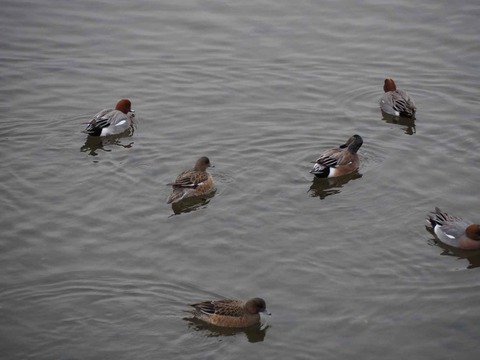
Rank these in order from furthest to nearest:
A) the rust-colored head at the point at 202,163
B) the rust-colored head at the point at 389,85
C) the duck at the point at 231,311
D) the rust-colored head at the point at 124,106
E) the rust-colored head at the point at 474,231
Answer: the rust-colored head at the point at 389,85 → the rust-colored head at the point at 124,106 → the rust-colored head at the point at 202,163 → the rust-colored head at the point at 474,231 → the duck at the point at 231,311

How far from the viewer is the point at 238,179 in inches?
562

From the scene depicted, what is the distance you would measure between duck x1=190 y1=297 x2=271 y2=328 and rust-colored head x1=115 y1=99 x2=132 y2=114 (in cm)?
628

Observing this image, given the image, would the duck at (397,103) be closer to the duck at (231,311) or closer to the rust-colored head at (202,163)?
the rust-colored head at (202,163)

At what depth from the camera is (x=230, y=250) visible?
1224 centimetres

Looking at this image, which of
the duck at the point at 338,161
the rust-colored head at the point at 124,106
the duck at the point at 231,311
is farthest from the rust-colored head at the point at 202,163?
the duck at the point at 231,311

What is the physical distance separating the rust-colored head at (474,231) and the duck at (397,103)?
13.6ft

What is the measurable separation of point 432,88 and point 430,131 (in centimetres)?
193

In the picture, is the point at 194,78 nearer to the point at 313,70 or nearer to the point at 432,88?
the point at 313,70

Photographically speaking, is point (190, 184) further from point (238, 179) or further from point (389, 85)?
point (389, 85)

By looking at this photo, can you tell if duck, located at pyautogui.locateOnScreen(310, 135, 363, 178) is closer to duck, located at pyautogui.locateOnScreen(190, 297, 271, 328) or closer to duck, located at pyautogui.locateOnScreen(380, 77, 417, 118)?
duck, located at pyautogui.locateOnScreen(380, 77, 417, 118)

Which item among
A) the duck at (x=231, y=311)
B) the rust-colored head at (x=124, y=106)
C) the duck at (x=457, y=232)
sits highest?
the rust-colored head at (x=124, y=106)

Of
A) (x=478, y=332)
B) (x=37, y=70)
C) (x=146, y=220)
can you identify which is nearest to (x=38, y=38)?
(x=37, y=70)

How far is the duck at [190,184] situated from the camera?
13.6 metres

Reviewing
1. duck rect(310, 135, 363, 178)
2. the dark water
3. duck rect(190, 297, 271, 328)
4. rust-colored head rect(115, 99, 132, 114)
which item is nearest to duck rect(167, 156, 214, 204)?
the dark water
